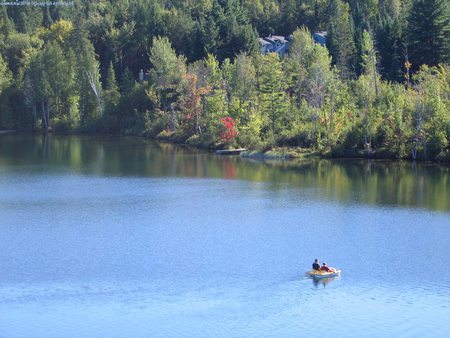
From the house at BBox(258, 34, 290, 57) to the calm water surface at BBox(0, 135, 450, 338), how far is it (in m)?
55.7

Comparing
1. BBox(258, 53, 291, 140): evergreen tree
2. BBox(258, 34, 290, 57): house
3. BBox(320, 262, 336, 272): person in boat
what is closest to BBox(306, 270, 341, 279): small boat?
BBox(320, 262, 336, 272): person in boat

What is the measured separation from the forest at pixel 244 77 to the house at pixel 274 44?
17.0 ft

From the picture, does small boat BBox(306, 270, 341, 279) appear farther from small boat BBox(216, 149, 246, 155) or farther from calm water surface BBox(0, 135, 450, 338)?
small boat BBox(216, 149, 246, 155)

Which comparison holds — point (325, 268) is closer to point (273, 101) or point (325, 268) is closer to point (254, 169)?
point (254, 169)

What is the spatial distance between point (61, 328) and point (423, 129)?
4878 cm

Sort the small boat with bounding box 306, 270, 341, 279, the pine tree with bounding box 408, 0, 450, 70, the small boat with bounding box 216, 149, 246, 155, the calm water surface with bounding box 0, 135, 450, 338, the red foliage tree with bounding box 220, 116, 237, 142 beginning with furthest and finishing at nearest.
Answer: the pine tree with bounding box 408, 0, 450, 70 < the red foliage tree with bounding box 220, 116, 237, 142 < the small boat with bounding box 216, 149, 246, 155 < the small boat with bounding box 306, 270, 341, 279 < the calm water surface with bounding box 0, 135, 450, 338

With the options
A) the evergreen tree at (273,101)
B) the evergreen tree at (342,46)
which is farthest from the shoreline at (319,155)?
the evergreen tree at (342,46)

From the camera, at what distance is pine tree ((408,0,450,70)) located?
3595 inches

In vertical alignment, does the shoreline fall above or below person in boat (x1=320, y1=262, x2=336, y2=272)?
above

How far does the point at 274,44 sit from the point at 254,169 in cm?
5784

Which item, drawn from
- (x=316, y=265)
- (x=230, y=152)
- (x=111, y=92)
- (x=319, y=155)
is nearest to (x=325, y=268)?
(x=316, y=265)

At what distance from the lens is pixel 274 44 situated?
131 metres

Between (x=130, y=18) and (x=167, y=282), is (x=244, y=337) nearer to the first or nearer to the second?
(x=167, y=282)

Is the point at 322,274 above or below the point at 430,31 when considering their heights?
below
